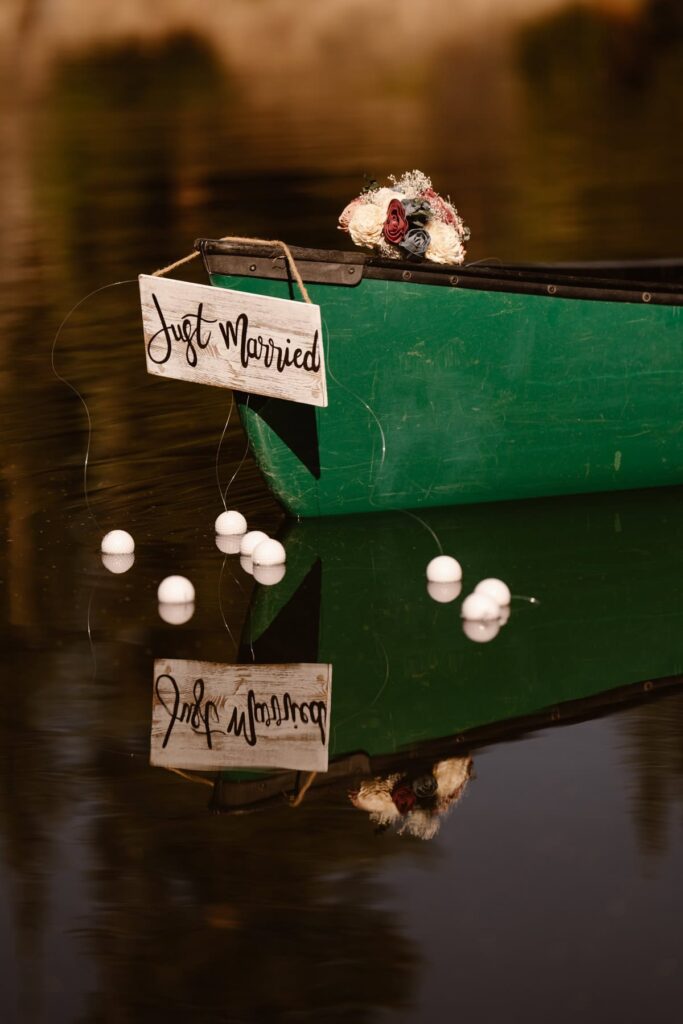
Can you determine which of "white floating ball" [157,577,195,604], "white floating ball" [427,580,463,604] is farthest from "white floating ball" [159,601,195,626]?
"white floating ball" [427,580,463,604]

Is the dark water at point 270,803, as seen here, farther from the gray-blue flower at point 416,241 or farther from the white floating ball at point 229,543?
the gray-blue flower at point 416,241

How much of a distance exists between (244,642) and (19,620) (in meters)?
0.86

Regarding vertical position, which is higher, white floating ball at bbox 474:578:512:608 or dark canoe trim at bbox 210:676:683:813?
white floating ball at bbox 474:578:512:608

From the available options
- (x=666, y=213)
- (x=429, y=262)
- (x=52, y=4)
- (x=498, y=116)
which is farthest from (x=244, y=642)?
(x=52, y=4)

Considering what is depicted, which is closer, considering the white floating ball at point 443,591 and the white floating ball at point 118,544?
the white floating ball at point 443,591

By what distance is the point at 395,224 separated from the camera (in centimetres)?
688

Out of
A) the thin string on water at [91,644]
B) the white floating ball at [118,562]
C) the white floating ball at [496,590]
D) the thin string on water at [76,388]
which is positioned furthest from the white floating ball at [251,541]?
the white floating ball at [496,590]

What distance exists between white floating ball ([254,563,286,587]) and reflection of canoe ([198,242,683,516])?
51 cm

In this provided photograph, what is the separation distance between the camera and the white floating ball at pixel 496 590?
20.0 feet

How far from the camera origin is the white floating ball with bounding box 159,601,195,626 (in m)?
6.21

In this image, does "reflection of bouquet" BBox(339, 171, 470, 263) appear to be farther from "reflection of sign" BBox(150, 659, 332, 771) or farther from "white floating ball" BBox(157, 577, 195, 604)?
"reflection of sign" BBox(150, 659, 332, 771)

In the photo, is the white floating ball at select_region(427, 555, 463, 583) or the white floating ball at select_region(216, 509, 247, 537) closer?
the white floating ball at select_region(427, 555, 463, 583)

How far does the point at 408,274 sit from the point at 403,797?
2.59 m

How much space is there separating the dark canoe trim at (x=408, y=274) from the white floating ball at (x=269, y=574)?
995 millimetres
